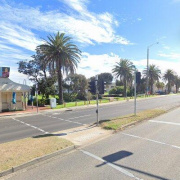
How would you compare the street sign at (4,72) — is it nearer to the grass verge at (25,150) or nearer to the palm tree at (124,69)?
the grass verge at (25,150)

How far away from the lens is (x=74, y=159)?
6.40 metres

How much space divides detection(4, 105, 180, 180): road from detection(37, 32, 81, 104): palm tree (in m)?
23.6

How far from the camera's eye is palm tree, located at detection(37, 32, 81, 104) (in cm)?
3055

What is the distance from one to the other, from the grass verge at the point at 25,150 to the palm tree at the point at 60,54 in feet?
76.8

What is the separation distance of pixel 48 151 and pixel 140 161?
3123mm

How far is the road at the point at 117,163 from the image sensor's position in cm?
509

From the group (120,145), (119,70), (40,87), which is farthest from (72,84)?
(120,145)

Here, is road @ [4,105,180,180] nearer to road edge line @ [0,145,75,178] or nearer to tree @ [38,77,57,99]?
road edge line @ [0,145,75,178]

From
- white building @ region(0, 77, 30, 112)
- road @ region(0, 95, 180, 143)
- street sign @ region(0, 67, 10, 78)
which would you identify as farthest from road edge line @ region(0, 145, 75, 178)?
street sign @ region(0, 67, 10, 78)

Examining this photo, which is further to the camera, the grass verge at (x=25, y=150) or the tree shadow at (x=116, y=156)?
the tree shadow at (x=116, y=156)

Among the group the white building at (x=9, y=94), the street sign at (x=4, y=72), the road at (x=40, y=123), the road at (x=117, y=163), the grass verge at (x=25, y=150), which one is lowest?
the road at (x=40, y=123)

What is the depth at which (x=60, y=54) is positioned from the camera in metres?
30.6

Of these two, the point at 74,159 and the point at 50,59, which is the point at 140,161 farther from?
the point at 50,59

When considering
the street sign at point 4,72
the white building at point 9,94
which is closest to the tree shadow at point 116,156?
the white building at point 9,94
